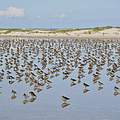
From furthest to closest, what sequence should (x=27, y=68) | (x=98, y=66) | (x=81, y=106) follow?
(x=98, y=66), (x=27, y=68), (x=81, y=106)

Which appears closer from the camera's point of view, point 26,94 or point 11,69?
point 26,94

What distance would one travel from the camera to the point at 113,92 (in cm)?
2916

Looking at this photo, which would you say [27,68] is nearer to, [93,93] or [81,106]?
[93,93]

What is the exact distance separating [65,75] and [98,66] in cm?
628

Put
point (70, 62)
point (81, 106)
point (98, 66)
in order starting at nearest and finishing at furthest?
1. point (81, 106)
2. point (98, 66)
3. point (70, 62)

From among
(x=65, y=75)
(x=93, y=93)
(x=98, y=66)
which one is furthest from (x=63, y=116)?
(x=98, y=66)

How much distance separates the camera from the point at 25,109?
2386 centimetres

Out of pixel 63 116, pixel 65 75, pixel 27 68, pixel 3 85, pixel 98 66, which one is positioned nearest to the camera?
pixel 63 116

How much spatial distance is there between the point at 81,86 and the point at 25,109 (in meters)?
7.80

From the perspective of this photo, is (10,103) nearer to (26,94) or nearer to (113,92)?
(26,94)

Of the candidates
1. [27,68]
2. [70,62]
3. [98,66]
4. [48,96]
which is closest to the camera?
[48,96]

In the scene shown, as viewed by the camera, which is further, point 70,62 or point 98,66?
point 70,62

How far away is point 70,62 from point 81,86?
14.0 meters

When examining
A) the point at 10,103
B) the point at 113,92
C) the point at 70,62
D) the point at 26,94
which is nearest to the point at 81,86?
the point at 113,92
